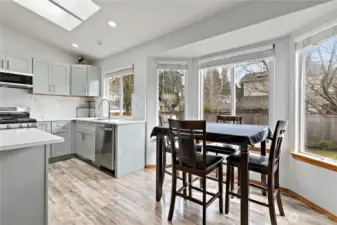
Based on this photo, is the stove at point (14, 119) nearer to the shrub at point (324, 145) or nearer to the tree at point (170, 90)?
the tree at point (170, 90)

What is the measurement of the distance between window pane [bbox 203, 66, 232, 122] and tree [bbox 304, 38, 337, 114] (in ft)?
3.73

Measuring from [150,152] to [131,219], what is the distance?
1.72 metres

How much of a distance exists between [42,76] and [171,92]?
2.84 metres

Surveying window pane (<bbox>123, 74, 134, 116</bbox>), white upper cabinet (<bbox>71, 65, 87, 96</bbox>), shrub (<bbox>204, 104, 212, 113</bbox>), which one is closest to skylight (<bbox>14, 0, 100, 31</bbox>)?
white upper cabinet (<bbox>71, 65, 87, 96</bbox>)

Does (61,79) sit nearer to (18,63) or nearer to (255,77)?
(18,63)

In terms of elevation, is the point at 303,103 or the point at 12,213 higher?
the point at 303,103

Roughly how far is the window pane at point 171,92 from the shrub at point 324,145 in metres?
2.15

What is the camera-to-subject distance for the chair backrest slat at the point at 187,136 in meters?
1.73

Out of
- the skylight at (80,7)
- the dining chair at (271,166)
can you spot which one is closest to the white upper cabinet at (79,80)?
the skylight at (80,7)

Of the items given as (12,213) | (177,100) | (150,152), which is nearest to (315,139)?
(177,100)

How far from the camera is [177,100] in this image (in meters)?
3.73

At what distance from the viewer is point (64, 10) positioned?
3.13 metres

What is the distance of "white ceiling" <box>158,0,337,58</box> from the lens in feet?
6.47

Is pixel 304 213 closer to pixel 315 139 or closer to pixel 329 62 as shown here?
pixel 315 139
